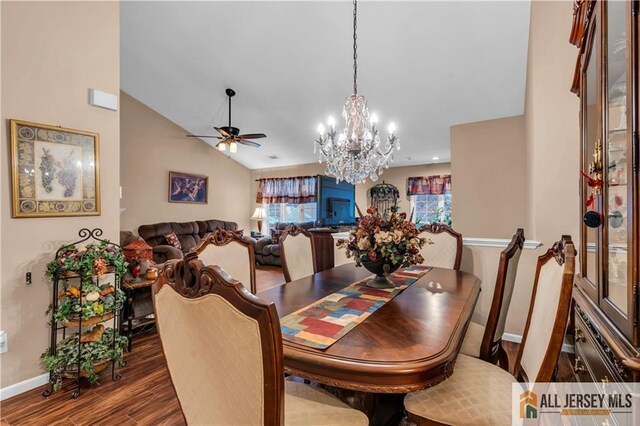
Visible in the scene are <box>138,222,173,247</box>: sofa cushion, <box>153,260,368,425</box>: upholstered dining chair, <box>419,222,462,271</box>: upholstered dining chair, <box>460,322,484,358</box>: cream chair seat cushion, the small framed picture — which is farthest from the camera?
the small framed picture

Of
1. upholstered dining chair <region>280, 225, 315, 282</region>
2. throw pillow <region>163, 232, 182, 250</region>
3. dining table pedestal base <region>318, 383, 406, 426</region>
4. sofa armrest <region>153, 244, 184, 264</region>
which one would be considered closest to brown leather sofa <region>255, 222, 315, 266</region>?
throw pillow <region>163, 232, 182, 250</region>

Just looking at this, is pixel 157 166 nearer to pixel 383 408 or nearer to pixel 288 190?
pixel 288 190

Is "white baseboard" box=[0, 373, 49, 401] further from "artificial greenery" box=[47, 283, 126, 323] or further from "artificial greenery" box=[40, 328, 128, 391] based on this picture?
"artificial greenery" box=[47, 283, 126, 323]

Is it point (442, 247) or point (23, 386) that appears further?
point (442, 247)

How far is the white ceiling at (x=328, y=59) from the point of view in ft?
9.36

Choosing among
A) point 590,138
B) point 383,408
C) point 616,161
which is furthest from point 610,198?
point 383,408

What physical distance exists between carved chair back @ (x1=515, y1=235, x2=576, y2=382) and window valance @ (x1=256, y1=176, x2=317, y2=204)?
617 cm

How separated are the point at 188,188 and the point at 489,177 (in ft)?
18.9

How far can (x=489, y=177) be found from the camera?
4.21 metres

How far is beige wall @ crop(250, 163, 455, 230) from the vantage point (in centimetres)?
708

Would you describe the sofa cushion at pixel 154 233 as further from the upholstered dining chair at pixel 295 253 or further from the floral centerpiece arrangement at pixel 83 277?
the upholstered dining chair at pixel 295 253

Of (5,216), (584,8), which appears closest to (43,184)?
(5,216)

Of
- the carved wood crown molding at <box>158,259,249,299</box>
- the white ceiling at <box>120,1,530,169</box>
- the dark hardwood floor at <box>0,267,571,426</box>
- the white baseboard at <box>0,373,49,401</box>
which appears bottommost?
the dark hardwood floor at <box>0,267,571,426</box>

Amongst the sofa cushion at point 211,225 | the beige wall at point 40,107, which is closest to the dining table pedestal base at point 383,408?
the beige wall at point 40,107
